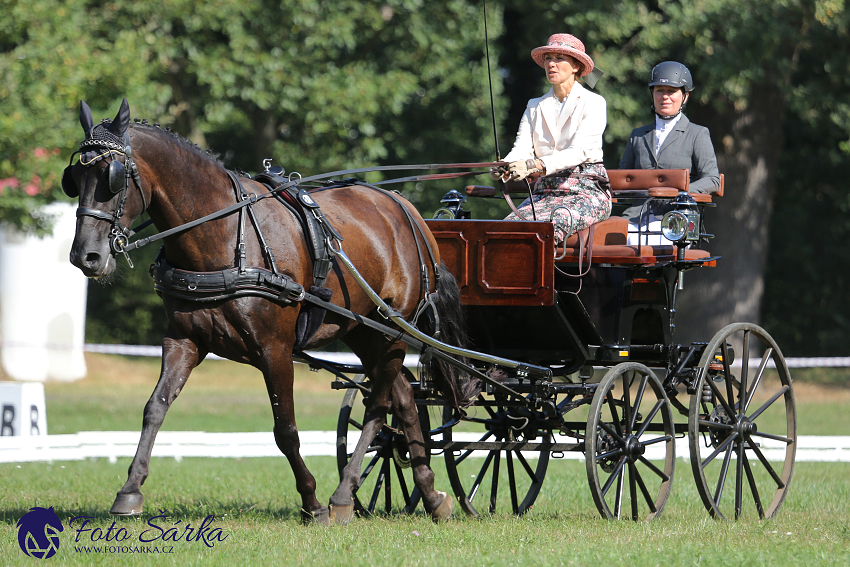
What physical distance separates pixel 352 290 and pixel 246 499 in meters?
2.36

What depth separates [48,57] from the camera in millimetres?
14320

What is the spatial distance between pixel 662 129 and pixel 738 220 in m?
10.5

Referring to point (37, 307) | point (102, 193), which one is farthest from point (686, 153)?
point (37, 307)

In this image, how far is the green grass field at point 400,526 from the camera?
5.15m

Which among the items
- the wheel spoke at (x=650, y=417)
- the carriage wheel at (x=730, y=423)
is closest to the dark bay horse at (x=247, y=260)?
the wheel spoke at (x=650, y=417)

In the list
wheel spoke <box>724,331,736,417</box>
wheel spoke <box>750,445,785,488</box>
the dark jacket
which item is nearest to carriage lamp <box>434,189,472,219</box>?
the dark jacket

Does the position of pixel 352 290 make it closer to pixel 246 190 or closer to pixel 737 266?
pixel 246 190

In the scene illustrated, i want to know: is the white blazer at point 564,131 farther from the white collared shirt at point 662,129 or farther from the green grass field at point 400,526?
the green grass field at point 400,526

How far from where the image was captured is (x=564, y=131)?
22.7 ft

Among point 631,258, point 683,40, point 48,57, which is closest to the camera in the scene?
point 631,258

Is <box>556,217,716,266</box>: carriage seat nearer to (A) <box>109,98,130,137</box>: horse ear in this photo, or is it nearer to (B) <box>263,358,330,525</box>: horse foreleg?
(B) <box>263,358,330,525</box>: horse foreleg

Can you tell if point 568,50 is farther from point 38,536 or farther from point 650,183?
point 38,536

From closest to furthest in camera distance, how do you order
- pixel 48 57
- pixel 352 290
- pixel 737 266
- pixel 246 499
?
pixel 352 290 → pixel 246 499 → pixel 48 57 → pixel 737 266

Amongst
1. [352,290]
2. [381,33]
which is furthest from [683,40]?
[352,290]
